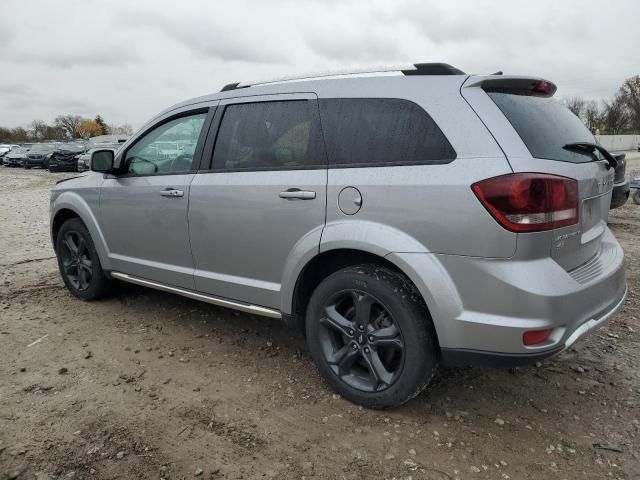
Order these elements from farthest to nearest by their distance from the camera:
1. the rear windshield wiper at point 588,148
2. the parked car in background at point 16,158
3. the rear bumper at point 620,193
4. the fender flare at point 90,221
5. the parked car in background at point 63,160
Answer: the parked car in background at point 16,158 < the parked car in background at point 63,160 < the rear bumper at point 620,193 < the fender flare at point 90,221 < the rear windshield wiper at point 588,148

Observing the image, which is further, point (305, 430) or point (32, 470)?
point (305, 430)

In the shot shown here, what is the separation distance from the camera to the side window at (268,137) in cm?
306

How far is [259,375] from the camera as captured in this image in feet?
11.0

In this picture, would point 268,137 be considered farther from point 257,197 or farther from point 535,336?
point 535,336

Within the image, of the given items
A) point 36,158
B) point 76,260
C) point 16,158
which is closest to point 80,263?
point 76,260

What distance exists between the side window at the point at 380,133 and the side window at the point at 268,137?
12 cm

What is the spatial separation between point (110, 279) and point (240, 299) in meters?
1.92

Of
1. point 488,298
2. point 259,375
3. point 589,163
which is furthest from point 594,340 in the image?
point 259,375

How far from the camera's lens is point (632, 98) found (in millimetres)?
70688

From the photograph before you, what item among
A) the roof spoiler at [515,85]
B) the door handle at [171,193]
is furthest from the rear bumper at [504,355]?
the door handle at [171,193]

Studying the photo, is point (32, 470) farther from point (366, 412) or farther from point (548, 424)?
point (548, 424)

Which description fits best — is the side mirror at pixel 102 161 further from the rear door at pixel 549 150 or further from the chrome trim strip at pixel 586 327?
the chrome trim strip at pixel 586 327

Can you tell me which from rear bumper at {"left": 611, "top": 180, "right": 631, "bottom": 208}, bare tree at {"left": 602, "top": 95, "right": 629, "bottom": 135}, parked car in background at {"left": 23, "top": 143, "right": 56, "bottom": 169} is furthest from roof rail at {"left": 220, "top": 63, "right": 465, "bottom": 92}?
bare tree at {"left": 602, "top": 95, "right": 629, "bottom": 135}

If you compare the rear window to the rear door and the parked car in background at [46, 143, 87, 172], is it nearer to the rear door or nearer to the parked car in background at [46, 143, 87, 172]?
the rear door
